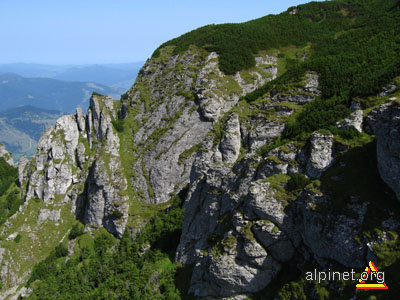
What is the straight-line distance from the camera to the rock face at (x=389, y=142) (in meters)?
25.9

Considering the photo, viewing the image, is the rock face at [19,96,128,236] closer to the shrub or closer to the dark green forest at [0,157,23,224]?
the dark green forest at [0,157,23,224]

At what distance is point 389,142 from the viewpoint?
26578 mm

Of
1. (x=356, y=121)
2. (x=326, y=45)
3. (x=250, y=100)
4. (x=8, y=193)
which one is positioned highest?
(x=326, y=45)

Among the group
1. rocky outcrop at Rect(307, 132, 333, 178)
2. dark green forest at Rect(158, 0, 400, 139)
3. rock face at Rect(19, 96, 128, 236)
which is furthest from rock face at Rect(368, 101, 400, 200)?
rock face at Rect(19, 96, 128, 236)

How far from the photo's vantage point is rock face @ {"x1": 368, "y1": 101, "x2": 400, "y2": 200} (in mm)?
25875

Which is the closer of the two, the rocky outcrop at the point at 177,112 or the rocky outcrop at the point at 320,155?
the rocky outcrop at the point at 320,155

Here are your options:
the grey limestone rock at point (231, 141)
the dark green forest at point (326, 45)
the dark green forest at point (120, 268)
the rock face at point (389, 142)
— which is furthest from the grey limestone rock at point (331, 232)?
the grey limestone rock at point (231, 141)

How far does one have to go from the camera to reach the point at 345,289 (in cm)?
2519

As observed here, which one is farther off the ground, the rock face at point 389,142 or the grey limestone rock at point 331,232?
the rock face at point 389,142

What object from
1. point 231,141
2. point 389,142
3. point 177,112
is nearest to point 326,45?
point 177,112

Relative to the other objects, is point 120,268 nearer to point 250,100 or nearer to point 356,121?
point 250,100

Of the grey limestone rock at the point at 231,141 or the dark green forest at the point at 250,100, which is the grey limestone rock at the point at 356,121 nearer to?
the dark green forest at the point at 250,100

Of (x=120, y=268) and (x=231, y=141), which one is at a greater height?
(x=231, y=141)

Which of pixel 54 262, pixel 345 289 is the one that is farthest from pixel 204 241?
pixel 54 262
